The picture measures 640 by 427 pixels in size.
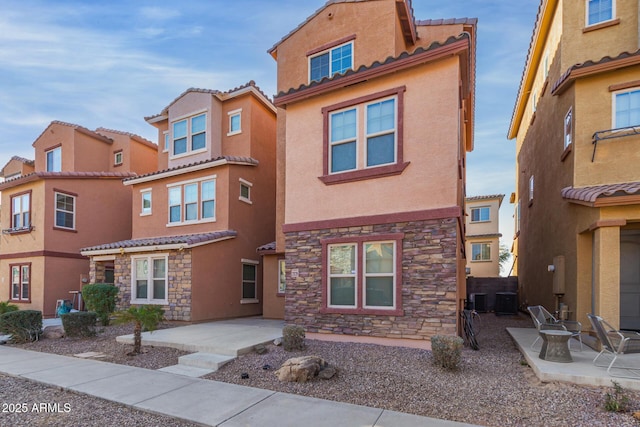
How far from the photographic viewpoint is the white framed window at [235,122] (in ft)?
49.5

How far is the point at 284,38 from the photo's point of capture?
40.1 ft

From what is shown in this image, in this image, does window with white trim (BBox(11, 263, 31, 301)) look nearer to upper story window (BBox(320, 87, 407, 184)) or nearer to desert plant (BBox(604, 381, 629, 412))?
upper story window (BBox(320, 87, 407, 184))

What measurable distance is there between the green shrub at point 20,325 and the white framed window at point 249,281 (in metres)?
6.48

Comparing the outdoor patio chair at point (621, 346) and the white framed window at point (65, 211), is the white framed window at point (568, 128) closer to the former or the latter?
the outdoor patio chair at point (621, 346)

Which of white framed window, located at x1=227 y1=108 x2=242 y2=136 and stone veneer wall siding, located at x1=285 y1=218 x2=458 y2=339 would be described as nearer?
stone veneer wall siding, located at x1=285 y1=218 x2=458 y2=339

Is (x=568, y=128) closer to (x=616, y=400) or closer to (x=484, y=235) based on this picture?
(x=616, y=400)

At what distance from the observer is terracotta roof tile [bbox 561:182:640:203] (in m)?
7.03

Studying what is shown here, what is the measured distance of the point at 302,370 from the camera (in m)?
5.82

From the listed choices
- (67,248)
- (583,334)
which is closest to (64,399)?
(583,334)

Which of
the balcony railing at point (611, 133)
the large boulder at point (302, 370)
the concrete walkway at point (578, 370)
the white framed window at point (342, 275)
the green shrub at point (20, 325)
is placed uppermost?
the balcony railing at point (611, 133)

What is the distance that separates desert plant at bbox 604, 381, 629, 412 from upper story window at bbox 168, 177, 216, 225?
40.4 ft

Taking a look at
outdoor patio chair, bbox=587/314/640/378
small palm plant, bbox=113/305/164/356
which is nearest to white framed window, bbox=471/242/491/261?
outdoor patio chair, bbox=587/314/640/378

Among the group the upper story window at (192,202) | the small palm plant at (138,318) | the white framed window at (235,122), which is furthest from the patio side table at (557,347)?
the white framed window at (235,122)

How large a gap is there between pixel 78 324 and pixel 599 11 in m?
17.0
